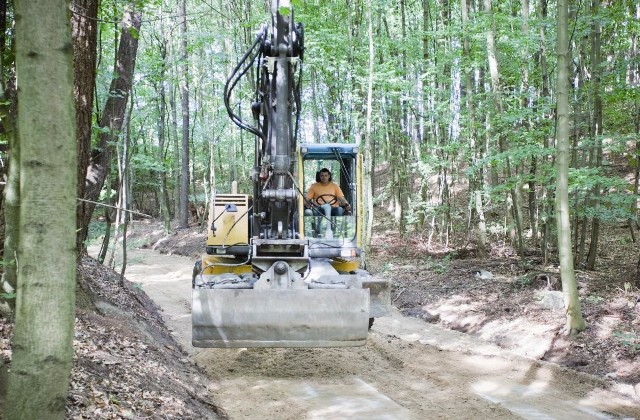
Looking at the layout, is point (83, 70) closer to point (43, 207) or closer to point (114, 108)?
point (114, 108)

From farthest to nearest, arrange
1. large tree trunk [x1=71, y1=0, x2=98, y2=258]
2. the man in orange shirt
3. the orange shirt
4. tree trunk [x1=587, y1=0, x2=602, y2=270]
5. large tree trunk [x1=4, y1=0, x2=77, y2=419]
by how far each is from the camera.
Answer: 1. tree trunk [x1=587, y1=0, x2=602, y2=270]
2. the orange shirt
3. the man in orange shirt
4. large tree trunk [x1=71, y1=0, x2=98, y2=258]
5. large tree trunk [x1=4, y1=0, x2=77, y2=419]

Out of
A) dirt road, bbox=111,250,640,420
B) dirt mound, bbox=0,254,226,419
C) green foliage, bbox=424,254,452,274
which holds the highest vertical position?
dirt mound, bbox=0,254,226,419

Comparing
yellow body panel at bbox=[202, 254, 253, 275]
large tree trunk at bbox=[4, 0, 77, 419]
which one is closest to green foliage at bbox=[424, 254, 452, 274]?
yellow body panel at bbox=[202, 254, 253, 275]

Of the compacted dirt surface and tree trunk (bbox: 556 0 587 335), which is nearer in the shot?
the compacted dirt surface

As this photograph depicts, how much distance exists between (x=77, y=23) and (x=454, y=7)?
20430 mm

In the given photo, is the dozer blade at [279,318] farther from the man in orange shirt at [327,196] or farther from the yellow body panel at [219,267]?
the man in orange shirt at [327,196]

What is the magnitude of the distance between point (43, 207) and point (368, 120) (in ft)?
44.9

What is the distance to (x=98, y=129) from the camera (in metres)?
7.38

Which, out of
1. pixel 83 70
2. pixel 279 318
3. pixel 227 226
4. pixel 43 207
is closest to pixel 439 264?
pixel 227 226

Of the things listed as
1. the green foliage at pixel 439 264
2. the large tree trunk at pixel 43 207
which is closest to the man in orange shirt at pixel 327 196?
the large tree trunk at pixel 43 207

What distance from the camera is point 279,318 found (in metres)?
5.88

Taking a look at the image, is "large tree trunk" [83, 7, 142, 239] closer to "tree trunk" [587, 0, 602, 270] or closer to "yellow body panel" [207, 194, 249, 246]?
"yellow body panel" [207, 194, 249, 246]

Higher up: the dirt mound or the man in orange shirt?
the man in orange shirt

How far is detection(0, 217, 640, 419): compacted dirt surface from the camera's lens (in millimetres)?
5418
